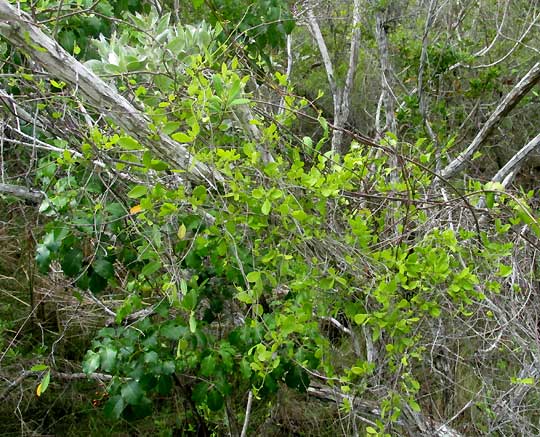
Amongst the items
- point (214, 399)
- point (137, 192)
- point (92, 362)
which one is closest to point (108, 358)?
point (92, 362)

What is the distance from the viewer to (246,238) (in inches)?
80.7

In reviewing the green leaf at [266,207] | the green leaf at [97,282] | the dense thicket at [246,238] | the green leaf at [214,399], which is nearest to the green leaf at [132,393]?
the dense thicket at [246,238]

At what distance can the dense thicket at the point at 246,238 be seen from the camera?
182cm

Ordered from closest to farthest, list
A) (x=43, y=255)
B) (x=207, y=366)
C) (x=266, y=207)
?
(x=266, y=207) → (x=43, y=255) → (x=207, y=366)

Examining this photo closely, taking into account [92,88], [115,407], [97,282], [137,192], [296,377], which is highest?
[92,88]

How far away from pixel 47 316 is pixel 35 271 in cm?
42

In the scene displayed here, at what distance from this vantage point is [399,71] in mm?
5281

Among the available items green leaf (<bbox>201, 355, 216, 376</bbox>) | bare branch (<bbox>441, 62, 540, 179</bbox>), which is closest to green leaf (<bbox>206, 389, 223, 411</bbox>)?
green leaf (<bbox>201, 355, 216, 376</bbox>)

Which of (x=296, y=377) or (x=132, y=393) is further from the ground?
(x=296, y=377)

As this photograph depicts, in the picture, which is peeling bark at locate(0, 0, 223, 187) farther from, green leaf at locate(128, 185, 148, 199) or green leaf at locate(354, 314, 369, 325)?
green leaf at locate(354, 314, 369, 325)

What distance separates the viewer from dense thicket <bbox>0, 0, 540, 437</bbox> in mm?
1824

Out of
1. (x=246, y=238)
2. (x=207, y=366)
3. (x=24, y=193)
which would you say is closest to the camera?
(x=246, y=238)

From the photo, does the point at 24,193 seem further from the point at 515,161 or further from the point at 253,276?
the point at 515,161

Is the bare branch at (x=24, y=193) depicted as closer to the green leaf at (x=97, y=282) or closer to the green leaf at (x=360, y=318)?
the green leaf at (x=97, y=282)
